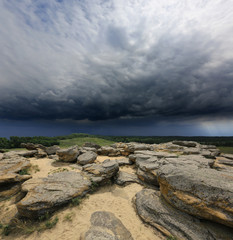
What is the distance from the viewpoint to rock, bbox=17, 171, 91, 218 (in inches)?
355

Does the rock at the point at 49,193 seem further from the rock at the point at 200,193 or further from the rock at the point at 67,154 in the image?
the rock at the point at 67,154

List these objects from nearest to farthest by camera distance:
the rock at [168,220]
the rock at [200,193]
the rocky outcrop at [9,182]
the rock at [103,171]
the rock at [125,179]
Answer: the rock at [200,193] < the rock at [168,220] < the rocky outcrop at [9,182] < the rock at [103,171] < the rock at [125,179]

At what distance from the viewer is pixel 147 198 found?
36.3 feet

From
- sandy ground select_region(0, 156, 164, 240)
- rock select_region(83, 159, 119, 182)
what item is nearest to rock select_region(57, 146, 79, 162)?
rock select_region(83, 159, 119, 182)

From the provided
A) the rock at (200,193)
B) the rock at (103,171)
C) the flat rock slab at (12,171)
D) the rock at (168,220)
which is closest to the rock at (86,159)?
the rock at (103,171)

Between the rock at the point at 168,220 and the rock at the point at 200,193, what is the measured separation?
57 centimetres

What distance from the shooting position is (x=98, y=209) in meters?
10.7

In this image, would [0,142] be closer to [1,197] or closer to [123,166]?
[1,197]

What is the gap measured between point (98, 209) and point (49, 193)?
4.92 m

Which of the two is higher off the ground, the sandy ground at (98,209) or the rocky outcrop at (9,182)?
the rocky outcrop at (9,182)

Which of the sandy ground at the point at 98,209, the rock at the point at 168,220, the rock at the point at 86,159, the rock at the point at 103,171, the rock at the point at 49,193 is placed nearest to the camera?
the rock at the point at 168,220

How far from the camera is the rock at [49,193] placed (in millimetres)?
9022

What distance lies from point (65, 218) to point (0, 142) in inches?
2623

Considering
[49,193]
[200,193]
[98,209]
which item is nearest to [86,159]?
[49,193]
